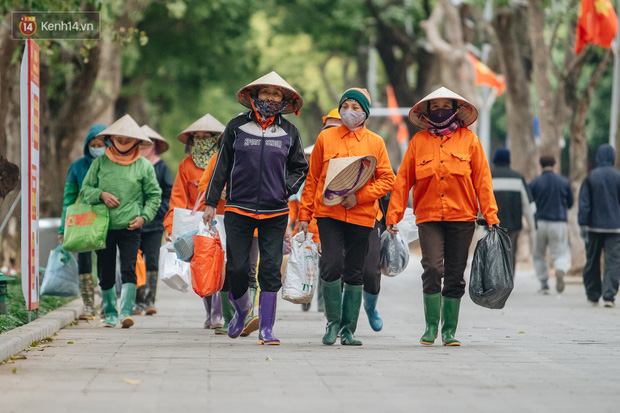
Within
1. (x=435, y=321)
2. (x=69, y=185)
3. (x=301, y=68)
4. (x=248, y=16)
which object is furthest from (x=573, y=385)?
(x=301, y=68)

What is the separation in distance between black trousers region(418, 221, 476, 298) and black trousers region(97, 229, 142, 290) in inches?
117

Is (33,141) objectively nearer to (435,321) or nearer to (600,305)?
(435,321)

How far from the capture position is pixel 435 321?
8.75 meters

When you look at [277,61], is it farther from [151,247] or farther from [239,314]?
[239,314]

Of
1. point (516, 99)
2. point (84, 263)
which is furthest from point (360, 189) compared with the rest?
point (516, 99)

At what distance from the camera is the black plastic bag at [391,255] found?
9.38 m

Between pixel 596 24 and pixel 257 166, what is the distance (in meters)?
12.0

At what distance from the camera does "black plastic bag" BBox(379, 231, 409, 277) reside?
9.38 meters

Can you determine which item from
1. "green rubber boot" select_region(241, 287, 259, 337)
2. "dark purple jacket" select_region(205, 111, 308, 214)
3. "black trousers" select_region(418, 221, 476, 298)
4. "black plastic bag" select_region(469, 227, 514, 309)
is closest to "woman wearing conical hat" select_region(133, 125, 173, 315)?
"green rubber boot" select_region(241, 287, 259, 337)

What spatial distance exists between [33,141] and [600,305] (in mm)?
7811

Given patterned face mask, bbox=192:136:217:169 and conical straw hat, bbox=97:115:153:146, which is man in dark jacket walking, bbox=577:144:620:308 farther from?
conical straw hat, bbox=97:115:153:146

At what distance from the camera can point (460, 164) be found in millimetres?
8516

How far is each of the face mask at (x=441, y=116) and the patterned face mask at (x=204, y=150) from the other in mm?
2521

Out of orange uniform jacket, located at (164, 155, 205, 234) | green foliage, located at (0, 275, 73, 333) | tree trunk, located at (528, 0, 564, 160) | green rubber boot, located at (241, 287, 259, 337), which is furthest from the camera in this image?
tree trunk, located at (528, 0, 564, 160)
